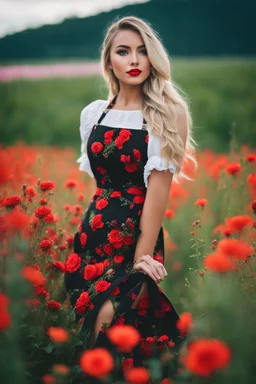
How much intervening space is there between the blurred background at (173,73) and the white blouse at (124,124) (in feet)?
14.9

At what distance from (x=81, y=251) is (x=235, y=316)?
→ 3.89 feet

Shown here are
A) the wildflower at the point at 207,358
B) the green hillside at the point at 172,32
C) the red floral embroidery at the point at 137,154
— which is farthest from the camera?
the green hillside at the point at 172,32

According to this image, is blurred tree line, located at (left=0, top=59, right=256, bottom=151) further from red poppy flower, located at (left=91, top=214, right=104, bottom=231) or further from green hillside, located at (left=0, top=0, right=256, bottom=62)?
red poppy flower, located at (left=91, top=214, right=104, bottom=231)

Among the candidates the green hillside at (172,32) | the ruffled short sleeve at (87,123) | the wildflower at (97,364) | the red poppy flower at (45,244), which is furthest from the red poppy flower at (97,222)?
the green hillside at (172,32)

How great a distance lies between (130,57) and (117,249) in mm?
907

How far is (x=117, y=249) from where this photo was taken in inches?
70.6

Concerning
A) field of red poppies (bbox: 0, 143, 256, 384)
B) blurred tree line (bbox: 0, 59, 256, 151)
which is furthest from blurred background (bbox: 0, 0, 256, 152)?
field of red poppies (bbox: 0, 143, 256, 384)

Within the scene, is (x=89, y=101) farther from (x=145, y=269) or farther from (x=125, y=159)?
(x=145, y=269)

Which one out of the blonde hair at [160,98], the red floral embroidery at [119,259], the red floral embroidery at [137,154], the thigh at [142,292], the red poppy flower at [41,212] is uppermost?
the blonde hair at [160,98]

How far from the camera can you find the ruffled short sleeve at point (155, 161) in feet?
5.66

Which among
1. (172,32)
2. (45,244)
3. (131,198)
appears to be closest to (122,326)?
(45,244)

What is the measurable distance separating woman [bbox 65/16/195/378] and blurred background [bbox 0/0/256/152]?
4720mm

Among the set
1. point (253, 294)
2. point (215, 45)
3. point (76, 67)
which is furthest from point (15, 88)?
point (253, 294)

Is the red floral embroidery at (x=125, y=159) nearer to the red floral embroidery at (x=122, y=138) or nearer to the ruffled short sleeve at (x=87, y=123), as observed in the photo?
the red floral embroidery at (x=122, y=138)
